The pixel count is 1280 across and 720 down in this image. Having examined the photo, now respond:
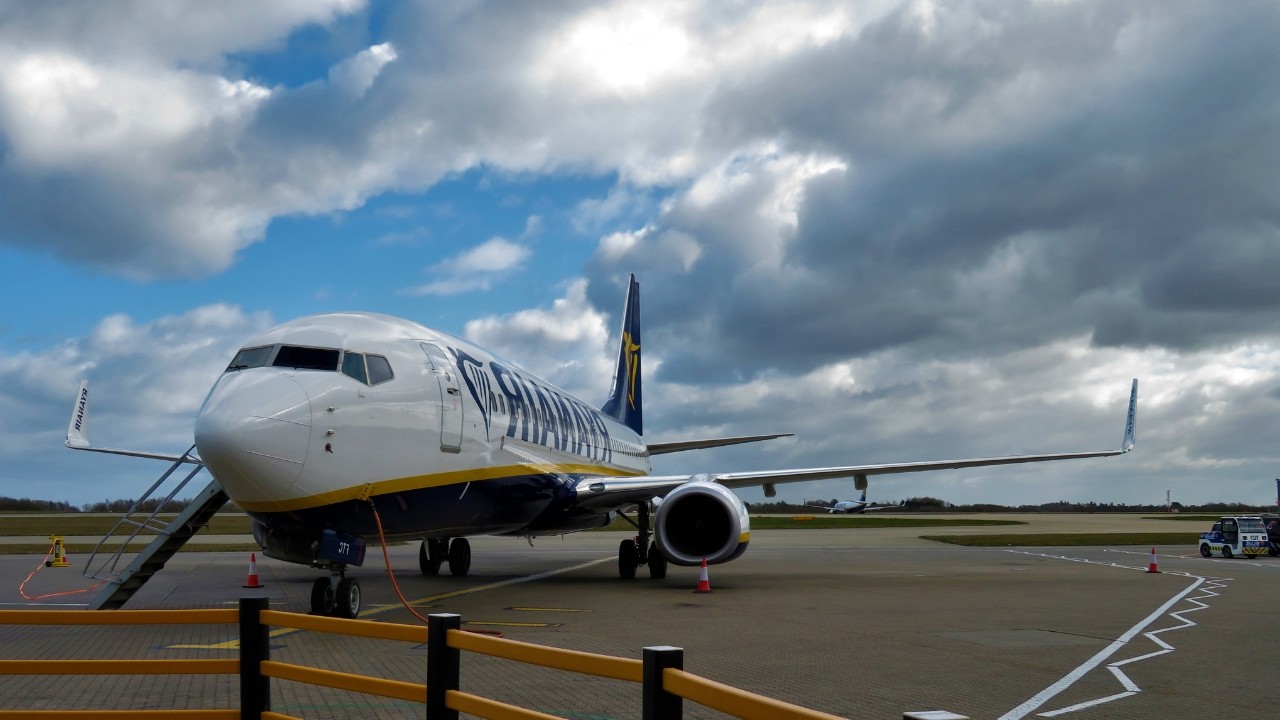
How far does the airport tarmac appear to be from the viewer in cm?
733

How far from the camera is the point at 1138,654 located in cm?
973

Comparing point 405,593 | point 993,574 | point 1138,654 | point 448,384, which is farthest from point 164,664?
point 993,574

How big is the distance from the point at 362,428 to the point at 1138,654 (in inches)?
316

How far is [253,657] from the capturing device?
16.5ft

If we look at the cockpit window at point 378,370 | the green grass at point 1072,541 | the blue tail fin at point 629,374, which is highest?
the blue tail fin at point 629,374

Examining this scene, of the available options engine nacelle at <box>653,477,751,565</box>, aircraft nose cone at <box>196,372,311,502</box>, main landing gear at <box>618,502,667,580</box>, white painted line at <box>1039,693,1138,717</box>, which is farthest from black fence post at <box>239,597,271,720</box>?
main landing gear at <box>618,502,667,580</box>

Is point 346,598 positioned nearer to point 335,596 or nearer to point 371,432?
point 335,596

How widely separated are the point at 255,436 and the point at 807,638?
5893mm

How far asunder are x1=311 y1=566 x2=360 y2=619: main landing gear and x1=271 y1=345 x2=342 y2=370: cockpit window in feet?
7.20

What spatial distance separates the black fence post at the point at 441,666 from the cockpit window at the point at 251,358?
296 inches

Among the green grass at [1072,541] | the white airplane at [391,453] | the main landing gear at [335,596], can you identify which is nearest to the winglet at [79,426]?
the white airplane at [391,453]

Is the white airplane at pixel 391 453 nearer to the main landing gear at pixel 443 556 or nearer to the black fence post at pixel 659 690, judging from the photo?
the main landing gear at pixel 443 556

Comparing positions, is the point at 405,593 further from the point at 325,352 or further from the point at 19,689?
the point at 19,689

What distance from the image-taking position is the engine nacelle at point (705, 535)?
16125 millimetres
